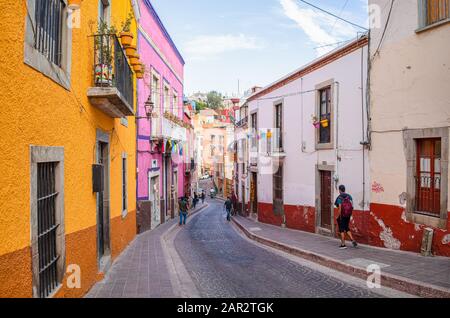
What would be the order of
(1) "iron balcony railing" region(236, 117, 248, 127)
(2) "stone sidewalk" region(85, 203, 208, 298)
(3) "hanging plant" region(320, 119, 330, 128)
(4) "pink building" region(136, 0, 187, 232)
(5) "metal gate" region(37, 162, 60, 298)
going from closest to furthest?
(5) "metal gate" region(37, 162, 60, 298), (2) "stone sidewalk" region(85, 203, 208, 298), (3) "hanging plant" region(320, 119, 330, 128), (4) "pink building" region(136, 0, 187, 232), (1) "iron balcony railing" region(236, 117, 248, 127)

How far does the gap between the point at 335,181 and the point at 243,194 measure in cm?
1385

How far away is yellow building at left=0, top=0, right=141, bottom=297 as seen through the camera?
400 centimetres

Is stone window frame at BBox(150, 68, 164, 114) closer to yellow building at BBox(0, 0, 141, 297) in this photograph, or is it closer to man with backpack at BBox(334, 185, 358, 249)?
yellow building at BBox(0, 0, 141, 297)

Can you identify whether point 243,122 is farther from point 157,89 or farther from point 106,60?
point 106,60

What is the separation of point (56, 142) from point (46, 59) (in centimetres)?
108

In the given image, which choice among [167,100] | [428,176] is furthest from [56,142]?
[167,100]

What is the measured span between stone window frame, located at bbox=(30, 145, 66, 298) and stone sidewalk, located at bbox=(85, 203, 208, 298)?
1.19 m

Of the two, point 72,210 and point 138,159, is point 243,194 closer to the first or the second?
point 138,159

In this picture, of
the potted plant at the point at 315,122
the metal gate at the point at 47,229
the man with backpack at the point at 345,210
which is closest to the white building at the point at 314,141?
the potted plant at the point at 315,122

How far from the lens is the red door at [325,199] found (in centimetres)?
1357

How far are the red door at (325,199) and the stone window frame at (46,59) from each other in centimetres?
974

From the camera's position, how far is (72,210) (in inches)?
243

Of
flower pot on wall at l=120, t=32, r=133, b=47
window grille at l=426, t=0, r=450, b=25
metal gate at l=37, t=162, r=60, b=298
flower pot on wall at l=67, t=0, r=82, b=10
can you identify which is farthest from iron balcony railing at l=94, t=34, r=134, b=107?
window grille at l=426, t=0, r=450, b=25
